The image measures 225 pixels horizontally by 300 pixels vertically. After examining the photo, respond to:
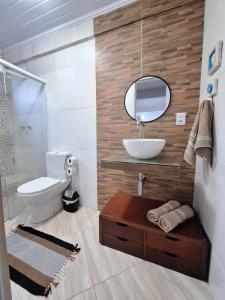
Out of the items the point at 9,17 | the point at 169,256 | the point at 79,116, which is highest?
Result: the point at 9,17

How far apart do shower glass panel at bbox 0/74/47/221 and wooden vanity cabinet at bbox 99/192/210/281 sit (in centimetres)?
125

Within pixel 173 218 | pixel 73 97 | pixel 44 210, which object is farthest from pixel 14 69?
pixel 173 218

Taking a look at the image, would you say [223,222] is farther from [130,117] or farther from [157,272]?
[130,117]

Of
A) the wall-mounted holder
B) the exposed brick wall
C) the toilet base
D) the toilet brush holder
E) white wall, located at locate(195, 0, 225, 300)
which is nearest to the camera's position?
white wall, located at locate(195, 0, 225, 300)

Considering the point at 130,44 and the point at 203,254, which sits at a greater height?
the point at 130,44

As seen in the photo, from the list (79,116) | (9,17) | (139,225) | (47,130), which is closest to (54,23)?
(9,17)

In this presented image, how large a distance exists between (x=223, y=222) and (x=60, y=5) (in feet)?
7.40

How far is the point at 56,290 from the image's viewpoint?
42.8 inches

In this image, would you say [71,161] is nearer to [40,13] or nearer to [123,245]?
[123,245]

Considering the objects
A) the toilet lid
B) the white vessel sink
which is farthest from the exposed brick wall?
the toilet lid

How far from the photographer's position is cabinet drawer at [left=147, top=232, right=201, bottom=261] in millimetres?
1152

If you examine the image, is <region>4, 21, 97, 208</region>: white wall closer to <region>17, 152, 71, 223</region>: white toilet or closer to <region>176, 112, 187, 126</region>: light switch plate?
<region>17, 152, 71, 223</region>: white toilet

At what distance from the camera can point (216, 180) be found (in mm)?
1053

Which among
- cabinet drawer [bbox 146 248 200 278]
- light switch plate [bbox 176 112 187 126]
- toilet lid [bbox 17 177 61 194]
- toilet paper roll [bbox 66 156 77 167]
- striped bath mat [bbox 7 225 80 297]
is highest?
light switch plate [bbox 176 112 187 126]
